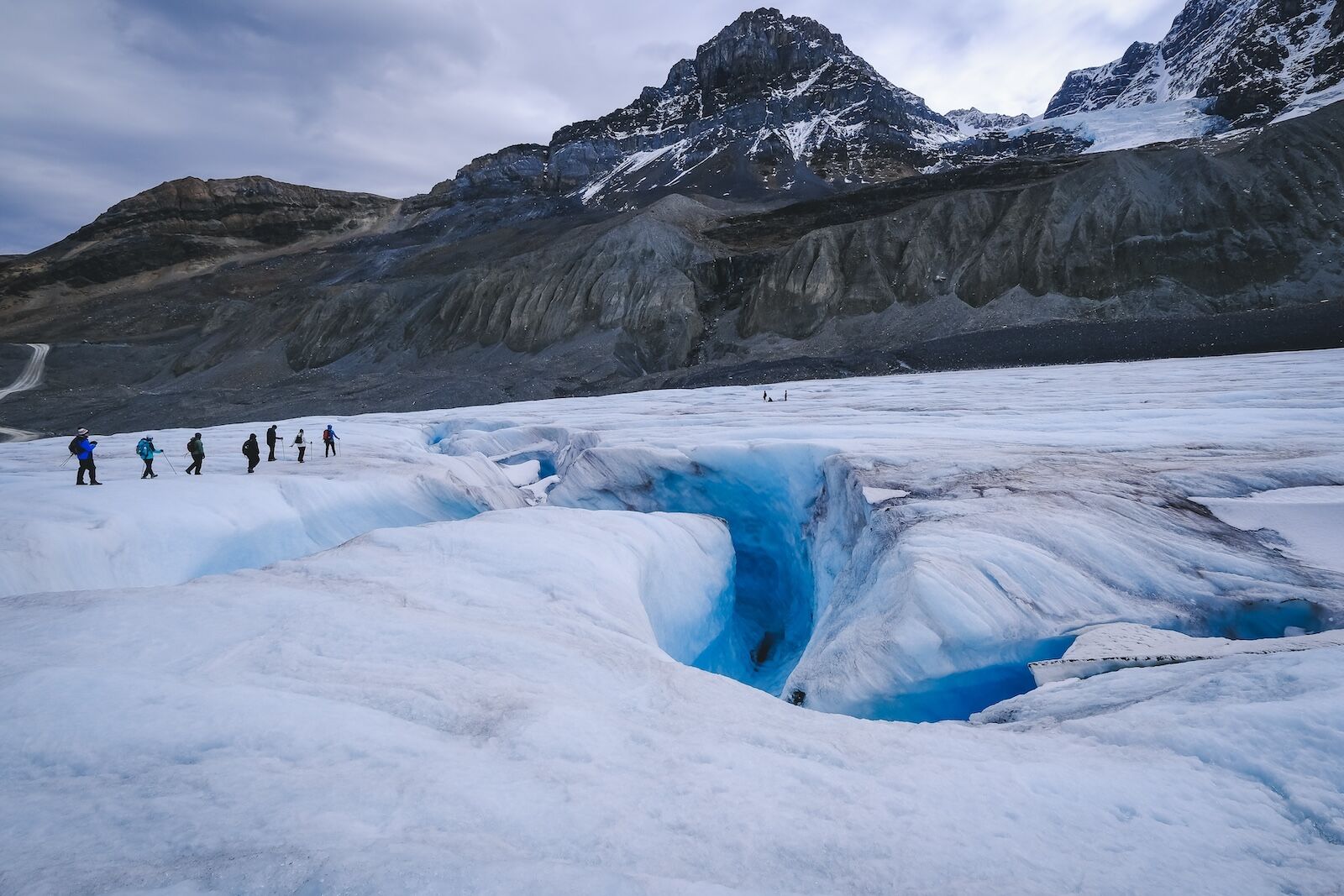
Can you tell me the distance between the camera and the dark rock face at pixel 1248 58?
7338 centimetres

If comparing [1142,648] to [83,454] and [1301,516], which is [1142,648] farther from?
[83,454]

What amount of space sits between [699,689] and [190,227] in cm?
11574

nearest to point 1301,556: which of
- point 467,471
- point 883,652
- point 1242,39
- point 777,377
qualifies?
point 883,652

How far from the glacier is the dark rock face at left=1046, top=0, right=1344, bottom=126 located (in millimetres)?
90343

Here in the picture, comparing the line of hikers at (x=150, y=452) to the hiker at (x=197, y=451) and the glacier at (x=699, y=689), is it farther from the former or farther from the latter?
the glacier at (x=699, y=689)

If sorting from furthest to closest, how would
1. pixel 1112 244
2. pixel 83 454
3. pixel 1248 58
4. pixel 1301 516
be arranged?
pixel 1248 58
pixel 1112 244
pixel 83 454
pixel 1301 516

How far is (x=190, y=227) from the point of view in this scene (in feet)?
301

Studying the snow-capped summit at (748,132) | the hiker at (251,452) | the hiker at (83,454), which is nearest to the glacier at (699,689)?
the hiker at (83,454)

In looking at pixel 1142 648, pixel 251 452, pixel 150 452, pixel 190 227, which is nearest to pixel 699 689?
pixel 1142 648

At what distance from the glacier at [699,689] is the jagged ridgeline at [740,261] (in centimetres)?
3195

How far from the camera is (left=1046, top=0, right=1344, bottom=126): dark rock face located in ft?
241

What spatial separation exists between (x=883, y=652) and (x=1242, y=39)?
12279 centimetres

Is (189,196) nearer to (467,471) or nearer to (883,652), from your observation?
(467,471)

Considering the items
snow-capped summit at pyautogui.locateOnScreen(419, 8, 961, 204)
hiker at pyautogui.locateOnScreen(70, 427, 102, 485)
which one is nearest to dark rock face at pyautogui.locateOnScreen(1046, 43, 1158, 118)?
snow-capped summit at pyautogui.locateOnScreen(419, 8, 961, 204)
